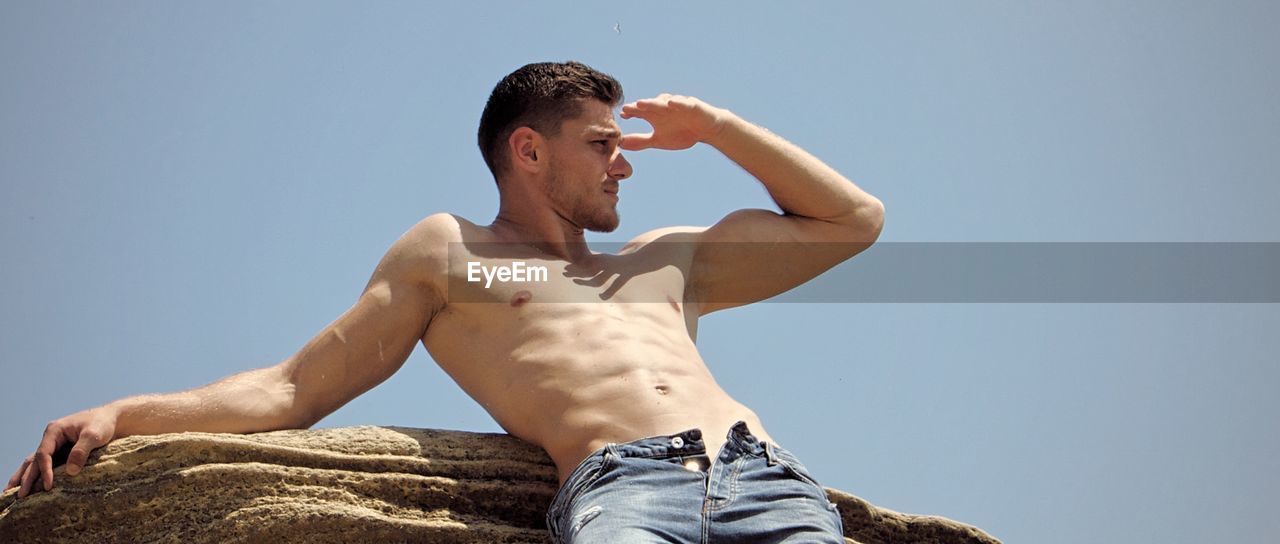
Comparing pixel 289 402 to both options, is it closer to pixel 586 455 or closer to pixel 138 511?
pixel 138 511

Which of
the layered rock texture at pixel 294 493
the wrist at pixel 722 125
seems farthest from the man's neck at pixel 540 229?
the layered rock texture at pixel 294 493

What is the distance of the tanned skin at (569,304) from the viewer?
3711mm

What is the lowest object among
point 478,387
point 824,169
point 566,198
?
point 478,387

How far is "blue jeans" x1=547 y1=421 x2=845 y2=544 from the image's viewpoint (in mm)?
3301

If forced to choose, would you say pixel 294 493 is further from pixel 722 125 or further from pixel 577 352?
pixel 722 125

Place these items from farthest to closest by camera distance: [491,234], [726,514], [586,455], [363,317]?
[491,234]
[363,317]
[586,455]
[726,514]

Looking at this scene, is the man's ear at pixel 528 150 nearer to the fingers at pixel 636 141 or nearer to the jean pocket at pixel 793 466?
the fingers at pixel 636 141

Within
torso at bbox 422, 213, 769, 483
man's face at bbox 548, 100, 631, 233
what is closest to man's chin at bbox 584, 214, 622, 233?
man's face at bbox 548, 100, 631, 233

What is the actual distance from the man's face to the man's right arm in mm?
419

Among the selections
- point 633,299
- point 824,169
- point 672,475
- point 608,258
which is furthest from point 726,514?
point 824,169

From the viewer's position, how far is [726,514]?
132 inches

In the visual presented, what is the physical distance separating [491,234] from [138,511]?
1.36 metres

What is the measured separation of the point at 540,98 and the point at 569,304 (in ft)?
2.91

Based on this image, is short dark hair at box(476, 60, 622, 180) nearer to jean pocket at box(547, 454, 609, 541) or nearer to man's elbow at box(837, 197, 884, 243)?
man's elbow at box(837, 197, 884, 243)
